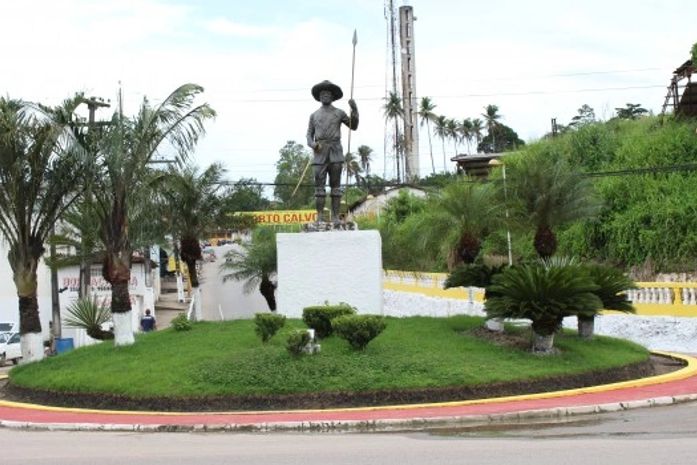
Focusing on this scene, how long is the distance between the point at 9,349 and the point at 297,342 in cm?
2167

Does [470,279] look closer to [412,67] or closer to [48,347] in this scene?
[48,347]

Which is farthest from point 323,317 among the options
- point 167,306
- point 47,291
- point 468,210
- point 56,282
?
point 167,306

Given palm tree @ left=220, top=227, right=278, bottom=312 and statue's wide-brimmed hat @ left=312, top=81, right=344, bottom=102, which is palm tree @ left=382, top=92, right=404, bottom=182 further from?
statue's wide-brimmed hat @ left=312, top=81, right=344, bottom=102

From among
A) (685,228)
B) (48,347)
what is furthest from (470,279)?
(48,347)

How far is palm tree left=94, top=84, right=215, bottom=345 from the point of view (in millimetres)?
17438

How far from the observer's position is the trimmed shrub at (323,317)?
52.1 feet

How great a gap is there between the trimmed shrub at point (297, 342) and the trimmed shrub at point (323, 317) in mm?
1246

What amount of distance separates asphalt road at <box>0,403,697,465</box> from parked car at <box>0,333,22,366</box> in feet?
69.5

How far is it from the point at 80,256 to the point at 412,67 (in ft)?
158

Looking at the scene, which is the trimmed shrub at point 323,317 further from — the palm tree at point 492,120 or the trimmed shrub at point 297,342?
the palm tree at point 492,120

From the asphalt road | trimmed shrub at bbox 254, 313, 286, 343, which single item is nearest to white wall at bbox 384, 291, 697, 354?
the asphalt road

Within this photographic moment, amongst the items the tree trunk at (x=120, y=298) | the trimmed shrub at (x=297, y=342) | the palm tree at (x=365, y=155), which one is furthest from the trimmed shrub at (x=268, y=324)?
the palm tree at (x=365, y=155)

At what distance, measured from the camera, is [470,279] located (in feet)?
57.2

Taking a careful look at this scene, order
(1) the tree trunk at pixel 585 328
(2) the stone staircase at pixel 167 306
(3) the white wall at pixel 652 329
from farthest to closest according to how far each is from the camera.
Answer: (2) the stone staircase at pixel 167 306 < (3) the white wall at pixel 652 329 < (1) the tree trunk at pixel 585 328
